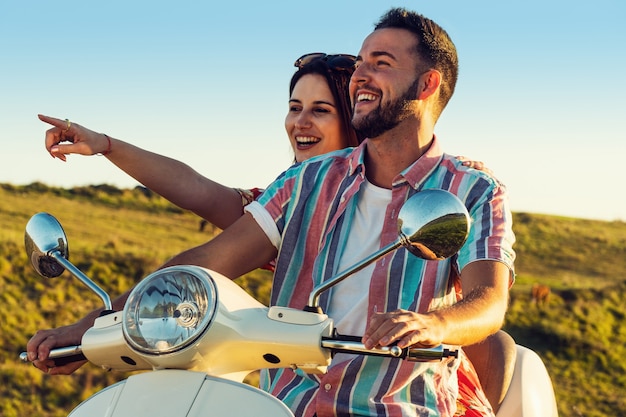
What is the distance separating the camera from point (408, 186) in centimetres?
284

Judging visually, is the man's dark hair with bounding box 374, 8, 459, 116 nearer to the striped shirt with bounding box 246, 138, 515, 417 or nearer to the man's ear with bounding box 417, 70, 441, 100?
the man's ear with bounding box 417, 70, 441, 100

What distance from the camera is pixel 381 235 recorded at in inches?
109

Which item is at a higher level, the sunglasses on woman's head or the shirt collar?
the sunglasses on woman's head

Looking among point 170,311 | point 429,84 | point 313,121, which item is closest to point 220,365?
point 170,311

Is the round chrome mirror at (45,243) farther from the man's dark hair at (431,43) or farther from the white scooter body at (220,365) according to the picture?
the man's dark hair at (431,43)

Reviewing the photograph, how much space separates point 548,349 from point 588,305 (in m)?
3.28

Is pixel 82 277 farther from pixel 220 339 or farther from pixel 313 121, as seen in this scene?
pixel 313 121

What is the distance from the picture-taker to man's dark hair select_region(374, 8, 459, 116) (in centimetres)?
302

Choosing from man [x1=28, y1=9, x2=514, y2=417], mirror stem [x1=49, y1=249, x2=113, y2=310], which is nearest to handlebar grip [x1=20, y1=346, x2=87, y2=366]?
mirror stem [x1=49, y1=249, x2=113, y2=310]

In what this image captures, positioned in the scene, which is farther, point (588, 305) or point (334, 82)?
point (588, 305)

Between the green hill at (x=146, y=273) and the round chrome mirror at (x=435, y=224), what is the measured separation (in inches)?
385

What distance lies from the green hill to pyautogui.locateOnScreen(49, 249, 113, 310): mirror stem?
9.22m

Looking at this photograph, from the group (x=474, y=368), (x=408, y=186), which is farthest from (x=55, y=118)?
(x=474, y=368)

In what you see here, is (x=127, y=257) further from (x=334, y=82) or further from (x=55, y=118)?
(x=55, y=118)
